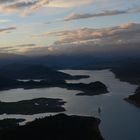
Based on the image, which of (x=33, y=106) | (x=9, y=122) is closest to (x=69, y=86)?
(x=33, y=106)

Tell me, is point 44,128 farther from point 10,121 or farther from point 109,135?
point 10,121

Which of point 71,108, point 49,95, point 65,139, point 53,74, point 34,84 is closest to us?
point 65,139

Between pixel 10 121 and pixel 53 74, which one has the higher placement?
pixel 10 121

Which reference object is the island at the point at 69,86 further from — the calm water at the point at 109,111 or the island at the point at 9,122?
the island at the point at 9,122

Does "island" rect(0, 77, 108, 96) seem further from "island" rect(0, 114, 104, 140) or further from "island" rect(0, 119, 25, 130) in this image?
"island" rect(0, 114, 104, 140)

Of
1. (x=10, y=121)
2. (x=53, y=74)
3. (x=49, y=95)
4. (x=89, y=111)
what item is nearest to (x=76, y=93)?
(x=49, y=95)

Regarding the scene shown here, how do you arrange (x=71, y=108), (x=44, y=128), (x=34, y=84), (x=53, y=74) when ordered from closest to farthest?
(x=44, y=128) < (x=71, y=108) < (x=34, y=84) < (x=53, y=74)

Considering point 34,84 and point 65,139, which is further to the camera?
point 34,84
